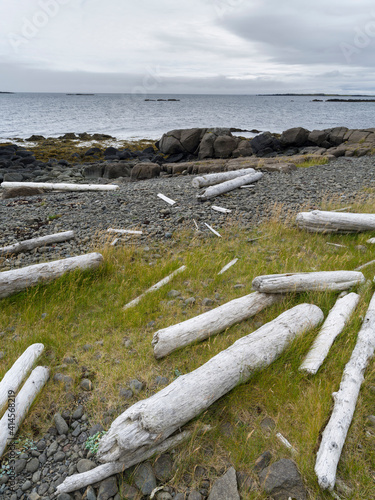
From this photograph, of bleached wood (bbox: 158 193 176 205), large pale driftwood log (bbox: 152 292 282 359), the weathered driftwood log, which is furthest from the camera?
bleached wood (bbox: 158 193 176 205)

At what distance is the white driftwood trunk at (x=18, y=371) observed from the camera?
3489 mm

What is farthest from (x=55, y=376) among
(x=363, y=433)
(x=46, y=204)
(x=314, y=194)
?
(x=314, y=194)

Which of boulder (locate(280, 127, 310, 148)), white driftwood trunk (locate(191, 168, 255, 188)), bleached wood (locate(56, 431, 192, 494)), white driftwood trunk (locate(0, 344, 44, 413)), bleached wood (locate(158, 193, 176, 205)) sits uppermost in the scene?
boulder (locate(280, 127, 310, 148))

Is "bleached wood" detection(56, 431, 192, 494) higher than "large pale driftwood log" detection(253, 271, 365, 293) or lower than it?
lower

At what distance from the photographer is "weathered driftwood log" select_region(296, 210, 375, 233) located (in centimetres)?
785

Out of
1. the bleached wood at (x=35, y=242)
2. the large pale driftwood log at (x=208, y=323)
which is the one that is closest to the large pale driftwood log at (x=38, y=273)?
the bleached wood at (x=35, y=242)

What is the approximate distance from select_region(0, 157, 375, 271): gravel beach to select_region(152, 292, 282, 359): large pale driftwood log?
3.96m

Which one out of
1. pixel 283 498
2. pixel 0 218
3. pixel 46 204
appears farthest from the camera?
pixel 46 204

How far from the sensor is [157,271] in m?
6.56

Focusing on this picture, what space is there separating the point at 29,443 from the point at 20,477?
12.0 inches

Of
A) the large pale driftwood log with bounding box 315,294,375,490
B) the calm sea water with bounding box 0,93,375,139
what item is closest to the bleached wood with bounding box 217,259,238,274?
the large pale driftwood log with bounding box 315,294,375,490

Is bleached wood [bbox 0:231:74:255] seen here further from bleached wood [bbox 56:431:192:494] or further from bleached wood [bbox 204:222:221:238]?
bleached wood [bbox 56:431:192:494]

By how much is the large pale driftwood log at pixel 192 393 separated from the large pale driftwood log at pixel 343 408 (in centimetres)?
69

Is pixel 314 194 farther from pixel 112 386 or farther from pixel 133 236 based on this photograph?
pixel 112 386
